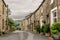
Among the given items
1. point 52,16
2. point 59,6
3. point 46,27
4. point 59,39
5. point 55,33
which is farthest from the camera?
point 46,27

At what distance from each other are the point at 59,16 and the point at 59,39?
5.28 m

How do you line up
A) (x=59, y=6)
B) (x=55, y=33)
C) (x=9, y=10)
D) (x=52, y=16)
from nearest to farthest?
1. (x=55, y=33)
2. (x=59, y=6)
3. (x=52, y=16)
4. (x=9, y=10)

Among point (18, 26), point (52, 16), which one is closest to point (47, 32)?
point (52, 16)

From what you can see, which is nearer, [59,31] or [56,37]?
[56,37]

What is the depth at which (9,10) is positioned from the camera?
4506 cm

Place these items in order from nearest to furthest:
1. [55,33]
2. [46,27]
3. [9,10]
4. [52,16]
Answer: [55,33], [52,16], [46,27], [9,10]

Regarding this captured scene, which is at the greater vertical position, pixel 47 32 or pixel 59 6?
pixel 59 6

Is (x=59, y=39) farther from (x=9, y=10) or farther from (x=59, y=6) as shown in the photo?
(x=9, y=10)

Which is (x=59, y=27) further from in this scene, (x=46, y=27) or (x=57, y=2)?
(x=46, y=27)

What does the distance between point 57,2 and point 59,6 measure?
2.17 ft

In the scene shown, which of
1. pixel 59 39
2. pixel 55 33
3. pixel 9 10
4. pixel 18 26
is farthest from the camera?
pixel 18 26

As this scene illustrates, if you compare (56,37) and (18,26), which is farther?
(18,26)

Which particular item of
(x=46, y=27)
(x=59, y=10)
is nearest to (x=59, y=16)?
(x=59, y=10)

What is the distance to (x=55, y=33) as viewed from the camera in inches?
546
